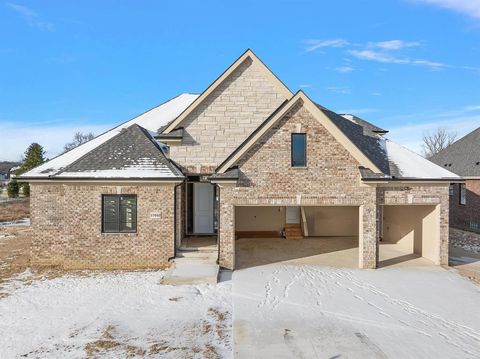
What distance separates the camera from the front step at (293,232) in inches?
704

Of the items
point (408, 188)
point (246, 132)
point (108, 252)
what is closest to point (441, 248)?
point (408, 188)

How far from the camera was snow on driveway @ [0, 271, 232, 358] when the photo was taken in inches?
265

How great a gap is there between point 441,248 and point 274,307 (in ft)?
26.7

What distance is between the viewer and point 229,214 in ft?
40.2

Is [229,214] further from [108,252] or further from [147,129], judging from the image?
[147,129]

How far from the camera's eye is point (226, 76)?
14664mm

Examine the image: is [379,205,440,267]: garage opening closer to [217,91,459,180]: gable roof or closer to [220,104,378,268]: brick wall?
[217,91,459,180]: gable roof

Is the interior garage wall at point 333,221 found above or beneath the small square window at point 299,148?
beneath

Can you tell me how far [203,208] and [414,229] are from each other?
969 cm

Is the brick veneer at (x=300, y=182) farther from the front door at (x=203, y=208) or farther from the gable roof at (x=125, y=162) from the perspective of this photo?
the front door at (x=203, y=208)

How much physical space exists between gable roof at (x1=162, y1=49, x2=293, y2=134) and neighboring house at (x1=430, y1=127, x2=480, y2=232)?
1622cm

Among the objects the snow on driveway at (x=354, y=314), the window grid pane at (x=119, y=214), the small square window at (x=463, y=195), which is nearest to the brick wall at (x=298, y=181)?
the snow on driveway at (x=354, y=314)

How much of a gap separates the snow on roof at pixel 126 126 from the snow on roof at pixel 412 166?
10.7 metres

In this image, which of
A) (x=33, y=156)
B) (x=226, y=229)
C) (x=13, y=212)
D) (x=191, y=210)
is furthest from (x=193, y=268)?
(x=33, y=156)
